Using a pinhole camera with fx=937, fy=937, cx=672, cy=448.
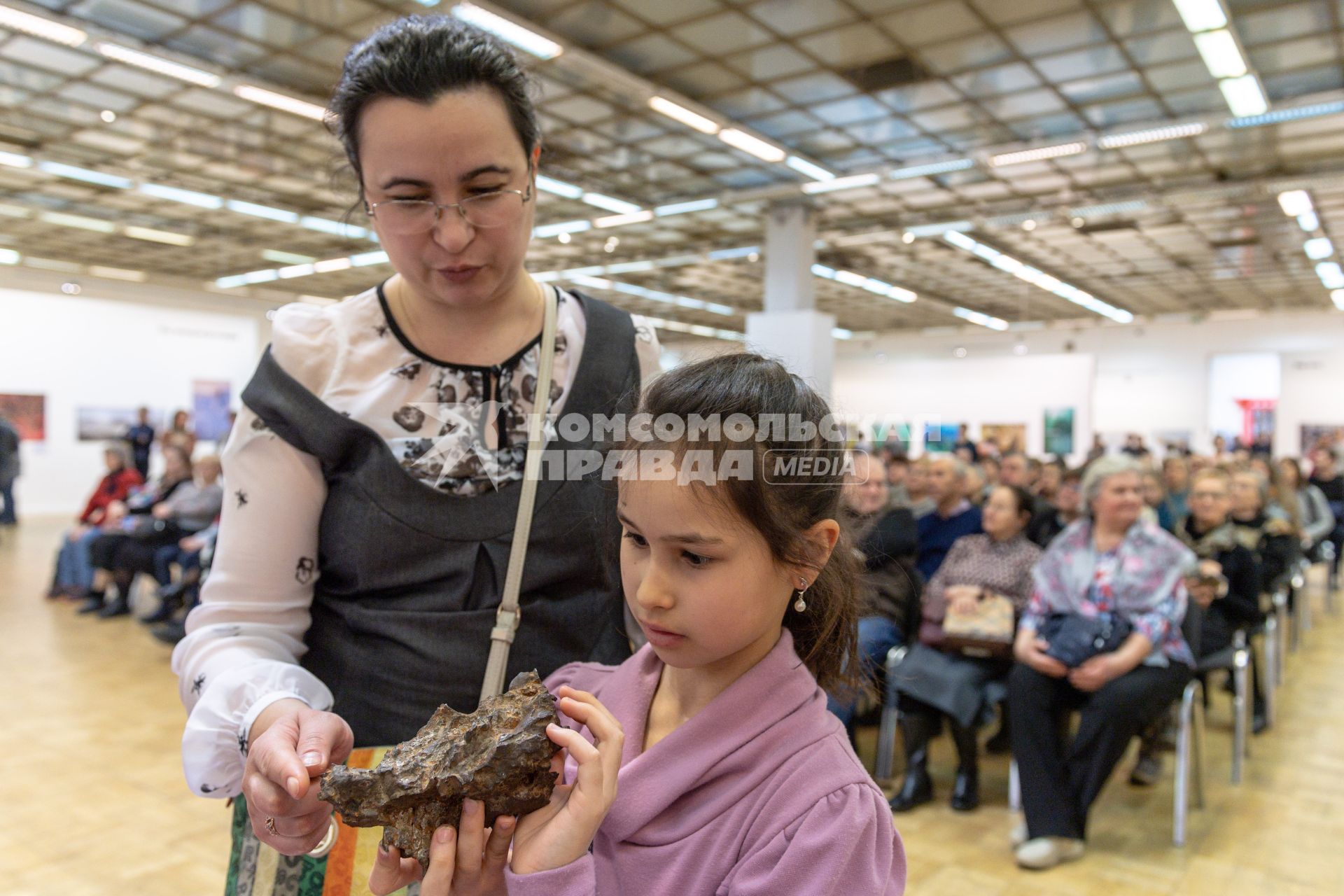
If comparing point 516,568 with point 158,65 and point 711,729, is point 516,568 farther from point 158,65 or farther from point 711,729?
point 158,65

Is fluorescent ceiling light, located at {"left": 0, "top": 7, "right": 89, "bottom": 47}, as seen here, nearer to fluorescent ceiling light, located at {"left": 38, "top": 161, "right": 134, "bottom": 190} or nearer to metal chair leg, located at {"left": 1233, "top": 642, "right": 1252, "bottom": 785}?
fluorescent ceiling light, located at {"left": 38, "top": 161, "right": 134, "bottom": 190}

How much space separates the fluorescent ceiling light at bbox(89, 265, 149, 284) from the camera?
55.4 feet

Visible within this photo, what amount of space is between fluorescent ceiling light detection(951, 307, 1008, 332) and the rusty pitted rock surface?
1977cm

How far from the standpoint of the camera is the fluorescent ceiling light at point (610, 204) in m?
11.0

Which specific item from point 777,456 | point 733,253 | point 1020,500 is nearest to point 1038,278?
point 733,253

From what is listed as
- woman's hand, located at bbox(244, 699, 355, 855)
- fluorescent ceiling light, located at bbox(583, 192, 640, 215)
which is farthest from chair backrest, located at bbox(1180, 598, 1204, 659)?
fluorescent ceiling light, located at bbox(583, 192, 640, 215)

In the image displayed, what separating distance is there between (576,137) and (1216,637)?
719cm

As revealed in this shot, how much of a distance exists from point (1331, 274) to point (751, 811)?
17942 millimetres

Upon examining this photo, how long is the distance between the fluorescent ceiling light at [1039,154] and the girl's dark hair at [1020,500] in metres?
5.68

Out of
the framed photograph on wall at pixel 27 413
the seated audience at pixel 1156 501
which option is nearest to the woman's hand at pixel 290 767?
the seated audience at pixel 1156 501

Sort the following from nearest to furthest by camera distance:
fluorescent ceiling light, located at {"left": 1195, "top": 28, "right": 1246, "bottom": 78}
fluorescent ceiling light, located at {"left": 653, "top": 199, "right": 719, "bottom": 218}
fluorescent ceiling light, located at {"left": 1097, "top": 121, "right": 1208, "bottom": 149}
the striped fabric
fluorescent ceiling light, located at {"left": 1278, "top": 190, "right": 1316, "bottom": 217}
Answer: the striped fabric → fluorescent ceiling light, located at {"left": 1195, "top": 28, "right": 1246, "bottom": 78} → fluorescent ceiling light, located at {"left": 1097, "top": 121, "right": 1208, "bottom": 149} → fluorescent ceiling light, located at {"left": 1278, "top": 190, "right": 1316, "bottom": 217} → fluorescent ceiling light, located at {"left": 653, "top": 199, "right": 719, "bottom": 218}

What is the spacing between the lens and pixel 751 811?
94 cm

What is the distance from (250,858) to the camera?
1118 mm

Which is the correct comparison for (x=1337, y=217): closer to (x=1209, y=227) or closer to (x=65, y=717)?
(x=1209, y=227)
